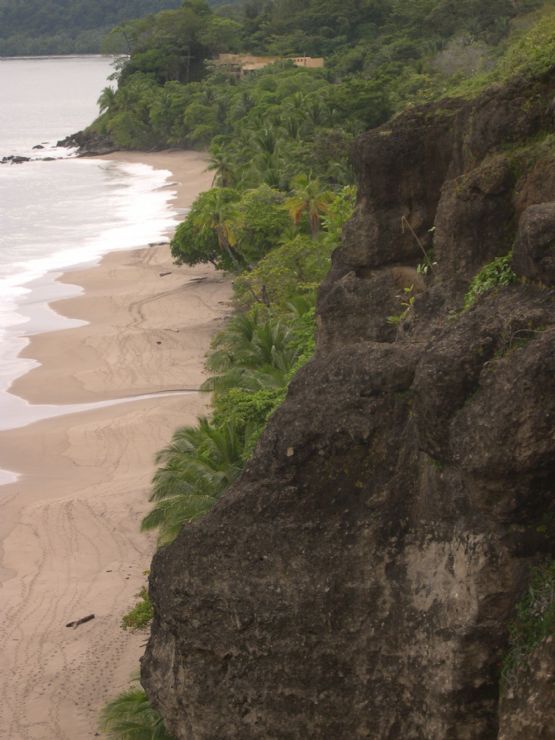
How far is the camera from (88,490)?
26969 mm

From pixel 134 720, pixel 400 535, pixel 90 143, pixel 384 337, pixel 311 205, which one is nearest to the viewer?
pixel 400 535

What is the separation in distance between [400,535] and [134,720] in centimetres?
509

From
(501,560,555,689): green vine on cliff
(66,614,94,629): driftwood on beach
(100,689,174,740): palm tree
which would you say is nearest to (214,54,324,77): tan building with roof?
(66,614,94,629): driftwood on beach

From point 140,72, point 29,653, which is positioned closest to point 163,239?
point 29,653

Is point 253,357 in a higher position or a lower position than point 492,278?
lower

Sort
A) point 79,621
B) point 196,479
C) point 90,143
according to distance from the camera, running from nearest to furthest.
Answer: point 196,479 → point 79,621 → point 90,143

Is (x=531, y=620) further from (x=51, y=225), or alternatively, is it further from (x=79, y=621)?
(x=51, y=225)

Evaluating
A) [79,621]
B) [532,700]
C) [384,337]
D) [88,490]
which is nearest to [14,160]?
[88,490]

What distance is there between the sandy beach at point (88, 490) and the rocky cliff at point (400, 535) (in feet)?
17.2

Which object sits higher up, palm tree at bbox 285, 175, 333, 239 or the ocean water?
palm tree at bbox 285, 175, 333, 239

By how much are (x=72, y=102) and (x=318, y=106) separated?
116509mm

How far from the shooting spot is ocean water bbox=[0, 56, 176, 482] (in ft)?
145

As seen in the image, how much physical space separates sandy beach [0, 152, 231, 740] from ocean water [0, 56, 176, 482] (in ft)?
3.92

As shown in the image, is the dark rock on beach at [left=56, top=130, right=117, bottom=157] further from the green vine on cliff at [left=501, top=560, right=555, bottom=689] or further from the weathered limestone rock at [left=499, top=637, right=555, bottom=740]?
the weathered limestone rock at [left=499, top=637, right=555, bottom=740]
